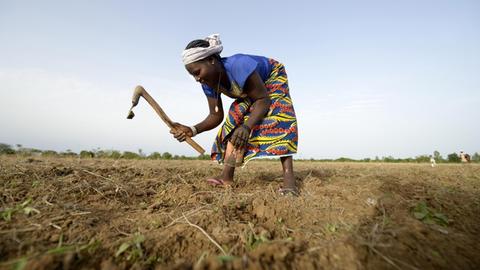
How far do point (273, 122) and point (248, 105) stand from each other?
309 mm

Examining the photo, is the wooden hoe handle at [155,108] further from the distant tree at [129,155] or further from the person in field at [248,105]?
the distant tree at [129,155]

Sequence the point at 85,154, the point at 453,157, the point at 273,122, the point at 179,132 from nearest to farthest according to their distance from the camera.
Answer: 1. the point at 273,122
2. the point at 179,132
3. the point at 85,154
4. the point at 453,157

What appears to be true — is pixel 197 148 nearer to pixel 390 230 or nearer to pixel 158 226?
pixel 158 226

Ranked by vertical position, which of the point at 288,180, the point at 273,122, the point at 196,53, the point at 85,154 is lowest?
the point at 288,180

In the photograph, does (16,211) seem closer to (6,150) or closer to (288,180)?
(288,180)

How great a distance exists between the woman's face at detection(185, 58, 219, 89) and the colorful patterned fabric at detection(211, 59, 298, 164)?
1.32 ft

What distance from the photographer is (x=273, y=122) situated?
2.46 meters

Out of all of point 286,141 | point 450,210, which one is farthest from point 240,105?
point 450,210

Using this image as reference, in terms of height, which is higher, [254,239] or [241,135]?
[241,135]

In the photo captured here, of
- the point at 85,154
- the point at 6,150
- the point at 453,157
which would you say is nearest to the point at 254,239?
the point at 6,150

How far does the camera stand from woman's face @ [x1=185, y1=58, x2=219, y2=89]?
91.5 inches

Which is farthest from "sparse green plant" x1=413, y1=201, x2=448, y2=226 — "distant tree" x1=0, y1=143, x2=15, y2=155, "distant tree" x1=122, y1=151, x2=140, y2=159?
"distant tree" x1=122, y1=151, x2=140, y2=159

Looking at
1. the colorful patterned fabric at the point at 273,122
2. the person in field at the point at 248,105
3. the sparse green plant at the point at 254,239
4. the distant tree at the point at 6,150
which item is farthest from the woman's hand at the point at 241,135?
the distant tree at the point at 6,150

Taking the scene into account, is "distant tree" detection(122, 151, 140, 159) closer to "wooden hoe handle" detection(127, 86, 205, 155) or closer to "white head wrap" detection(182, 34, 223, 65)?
"wooden hoe handle" detection(127, 86, 205, 155)
